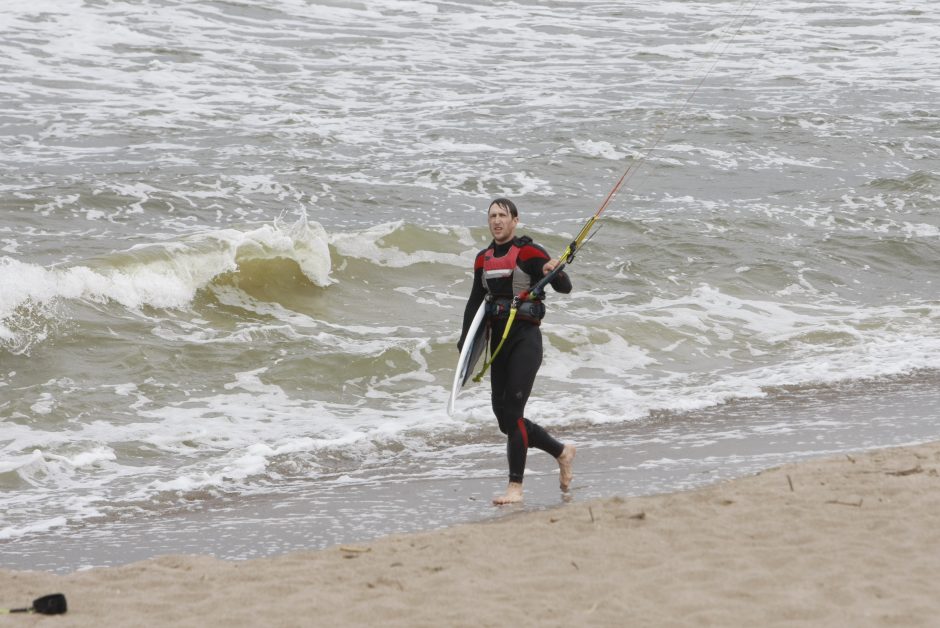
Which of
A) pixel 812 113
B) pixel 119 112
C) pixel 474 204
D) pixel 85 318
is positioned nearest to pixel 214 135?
pixel 119 112

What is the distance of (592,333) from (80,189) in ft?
24.7

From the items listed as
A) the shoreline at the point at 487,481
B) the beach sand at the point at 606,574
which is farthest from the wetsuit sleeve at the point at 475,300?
the beach sand at the point at 606,574

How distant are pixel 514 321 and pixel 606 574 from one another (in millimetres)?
2156

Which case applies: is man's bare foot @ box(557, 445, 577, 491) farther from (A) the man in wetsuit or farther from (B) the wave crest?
(B) the wave crest

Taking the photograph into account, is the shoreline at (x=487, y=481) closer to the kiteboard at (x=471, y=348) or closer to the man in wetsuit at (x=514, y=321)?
the man in wetsuit at (x=514, y=321)

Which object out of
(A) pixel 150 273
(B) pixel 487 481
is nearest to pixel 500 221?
(B) pixel 487 481

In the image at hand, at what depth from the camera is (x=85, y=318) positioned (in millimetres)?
11039

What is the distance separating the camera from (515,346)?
6703 millimetres

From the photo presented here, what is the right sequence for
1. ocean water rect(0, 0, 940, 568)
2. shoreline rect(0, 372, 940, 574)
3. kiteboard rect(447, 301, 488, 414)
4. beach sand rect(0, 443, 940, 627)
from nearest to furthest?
beach sand rect(0, 443, 940, 627) → shoreline rect(0, 372, 940, 574) → kiteboard rect(447, 301, 488, 414) → ocean water rect(0, 0, 940, 568)

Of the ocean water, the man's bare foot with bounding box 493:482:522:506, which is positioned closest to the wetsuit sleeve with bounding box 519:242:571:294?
the man's bare foot with bounding box 493:482:522:506

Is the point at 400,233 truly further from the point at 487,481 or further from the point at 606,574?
the point at 606,574

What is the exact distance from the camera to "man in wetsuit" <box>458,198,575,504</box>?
6621 mm

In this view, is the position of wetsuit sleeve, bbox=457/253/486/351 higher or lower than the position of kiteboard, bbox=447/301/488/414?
higher

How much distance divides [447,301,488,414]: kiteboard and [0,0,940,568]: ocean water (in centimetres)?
72
